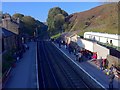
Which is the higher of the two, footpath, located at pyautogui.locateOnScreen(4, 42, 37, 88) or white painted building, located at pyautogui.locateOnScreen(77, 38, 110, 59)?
white painted building, located at pyautogui.locateOnScreen(77, 38, 110, 59)

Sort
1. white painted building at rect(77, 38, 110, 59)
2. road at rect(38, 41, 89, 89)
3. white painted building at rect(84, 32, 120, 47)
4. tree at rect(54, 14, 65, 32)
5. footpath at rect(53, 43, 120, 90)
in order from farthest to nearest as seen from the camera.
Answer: tree at rect(54, 14, 65, 32)
white painted building at rect(84, 32, 120, 47)
white painted building at rect(77, 38, 110, 59)
road at rect(38, 41, 89, 89)
footpath at rect(53, 43, 120, 90)

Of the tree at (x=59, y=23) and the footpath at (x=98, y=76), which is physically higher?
the tree at (x=59, y=23)

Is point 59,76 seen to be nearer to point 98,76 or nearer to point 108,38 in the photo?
point 98,76

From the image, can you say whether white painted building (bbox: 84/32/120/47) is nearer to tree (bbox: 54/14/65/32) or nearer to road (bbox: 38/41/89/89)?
road (bbox: 38/41/89/89)

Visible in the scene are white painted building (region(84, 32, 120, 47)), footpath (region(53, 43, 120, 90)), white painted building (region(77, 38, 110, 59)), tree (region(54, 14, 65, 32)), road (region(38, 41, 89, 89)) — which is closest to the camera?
footpath (region(53, 43, 120, 90))

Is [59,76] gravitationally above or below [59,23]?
below

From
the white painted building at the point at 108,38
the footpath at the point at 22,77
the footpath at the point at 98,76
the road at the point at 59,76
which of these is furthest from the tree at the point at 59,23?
the footpath at the point at 98,76

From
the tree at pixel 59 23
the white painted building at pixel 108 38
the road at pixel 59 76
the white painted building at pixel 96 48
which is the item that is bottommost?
the road at pixel 59 76

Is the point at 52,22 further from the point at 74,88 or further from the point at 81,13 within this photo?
the point at 74,88

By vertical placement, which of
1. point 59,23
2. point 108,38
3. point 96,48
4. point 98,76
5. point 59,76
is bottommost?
point 59,76

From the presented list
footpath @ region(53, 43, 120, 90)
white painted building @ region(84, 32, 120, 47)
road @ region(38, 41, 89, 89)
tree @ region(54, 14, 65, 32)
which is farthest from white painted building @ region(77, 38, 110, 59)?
tree @ region(54, 14, 65, 32)

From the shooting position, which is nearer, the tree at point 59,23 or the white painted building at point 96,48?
the white painted building at point 96,48

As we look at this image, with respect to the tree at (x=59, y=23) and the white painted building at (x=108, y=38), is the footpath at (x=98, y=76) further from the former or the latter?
the tree at (x=59, y=23)

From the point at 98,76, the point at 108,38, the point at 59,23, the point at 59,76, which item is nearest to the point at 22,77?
the point at 59,76
